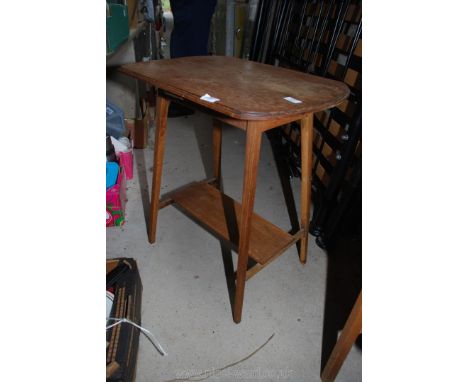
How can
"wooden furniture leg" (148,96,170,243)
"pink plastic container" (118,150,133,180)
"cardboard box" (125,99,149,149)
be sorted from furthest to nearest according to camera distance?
"cardboard box" (125,99,149,149)
"pink plastic container" (118,150,133,180)
"wooden furniture leg" (148,96,170,243)

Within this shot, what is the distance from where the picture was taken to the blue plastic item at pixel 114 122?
1.96 m

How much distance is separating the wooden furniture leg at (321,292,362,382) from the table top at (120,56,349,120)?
525mm

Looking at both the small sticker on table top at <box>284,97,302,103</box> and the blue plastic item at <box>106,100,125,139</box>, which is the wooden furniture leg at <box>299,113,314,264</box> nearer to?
the small sticker on table top at <box>284,97,302,103</box>

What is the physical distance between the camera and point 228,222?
135 centimetres

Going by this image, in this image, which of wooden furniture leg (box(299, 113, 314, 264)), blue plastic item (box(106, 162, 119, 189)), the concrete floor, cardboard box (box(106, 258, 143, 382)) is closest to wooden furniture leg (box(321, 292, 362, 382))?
the concrete floor

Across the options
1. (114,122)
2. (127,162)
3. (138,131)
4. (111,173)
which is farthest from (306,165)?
(138,131)

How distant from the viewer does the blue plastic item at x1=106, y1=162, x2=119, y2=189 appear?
1452 millimetres

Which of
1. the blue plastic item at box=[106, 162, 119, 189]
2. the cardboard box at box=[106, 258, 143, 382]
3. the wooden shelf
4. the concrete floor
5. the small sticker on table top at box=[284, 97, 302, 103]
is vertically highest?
the small sticker on table top at box=[284, 97, 302, 103]

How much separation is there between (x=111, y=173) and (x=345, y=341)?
3.89 feet

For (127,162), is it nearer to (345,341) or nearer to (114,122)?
(114,122)

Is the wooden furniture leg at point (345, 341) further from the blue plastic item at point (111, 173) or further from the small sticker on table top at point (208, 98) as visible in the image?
the blue plastic item at point (111, 173)
